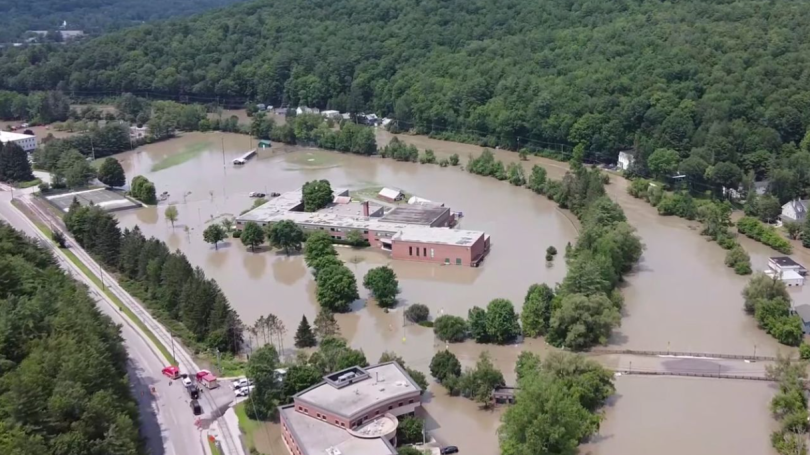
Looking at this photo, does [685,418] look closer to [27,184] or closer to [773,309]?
[773,309]

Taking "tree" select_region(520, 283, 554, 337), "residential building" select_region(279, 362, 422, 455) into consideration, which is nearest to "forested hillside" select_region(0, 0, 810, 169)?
"tree" select_region(520, 283, 554, 337)

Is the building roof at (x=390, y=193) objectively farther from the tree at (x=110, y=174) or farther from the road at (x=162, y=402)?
the road at (x=162, y=402)

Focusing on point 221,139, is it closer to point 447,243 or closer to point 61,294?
point 447,243

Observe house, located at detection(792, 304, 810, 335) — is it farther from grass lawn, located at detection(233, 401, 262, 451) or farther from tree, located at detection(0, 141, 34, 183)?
tree, located at detection(0, 141, 34, 183)

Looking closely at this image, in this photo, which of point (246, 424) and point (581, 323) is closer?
point (246, 424)

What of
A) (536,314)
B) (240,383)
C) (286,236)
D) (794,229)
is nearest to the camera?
(240,383)

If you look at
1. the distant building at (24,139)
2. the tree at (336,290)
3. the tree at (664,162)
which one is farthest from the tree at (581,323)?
the distant building at (24,139)

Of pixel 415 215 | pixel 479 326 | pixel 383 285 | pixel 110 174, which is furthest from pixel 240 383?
pixel 110 174
